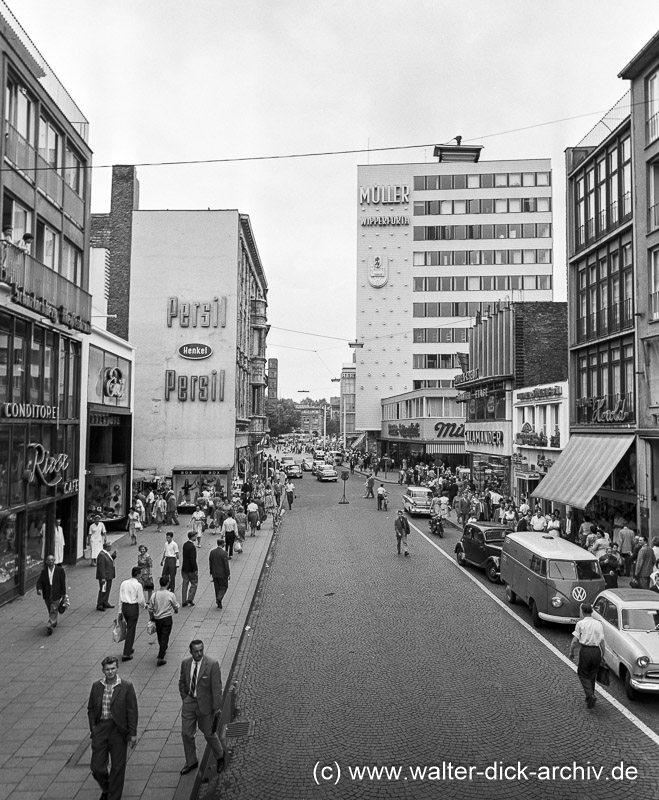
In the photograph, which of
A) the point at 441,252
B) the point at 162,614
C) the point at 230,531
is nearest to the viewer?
the point at 162,614

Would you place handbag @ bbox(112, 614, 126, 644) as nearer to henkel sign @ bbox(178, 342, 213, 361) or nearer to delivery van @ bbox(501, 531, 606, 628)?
delivery van @ bbox(501, 531, 606, 628)

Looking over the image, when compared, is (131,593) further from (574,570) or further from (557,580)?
(574,570)

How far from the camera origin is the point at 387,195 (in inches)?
2968

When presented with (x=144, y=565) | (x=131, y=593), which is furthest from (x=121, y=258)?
(x=131, y=593)

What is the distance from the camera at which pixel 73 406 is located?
21562 millimetres

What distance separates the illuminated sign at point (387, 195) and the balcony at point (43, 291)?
58288 mm

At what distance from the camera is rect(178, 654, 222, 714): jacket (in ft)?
26.2

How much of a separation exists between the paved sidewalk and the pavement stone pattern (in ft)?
2.01

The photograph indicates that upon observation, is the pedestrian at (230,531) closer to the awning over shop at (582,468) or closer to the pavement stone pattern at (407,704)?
the pavement stone pattern at (407,704)

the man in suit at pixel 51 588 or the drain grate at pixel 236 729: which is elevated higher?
the man in suit at pixel 51 588

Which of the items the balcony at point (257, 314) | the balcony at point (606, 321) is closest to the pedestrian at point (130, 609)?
the balcony at point (606, 321)

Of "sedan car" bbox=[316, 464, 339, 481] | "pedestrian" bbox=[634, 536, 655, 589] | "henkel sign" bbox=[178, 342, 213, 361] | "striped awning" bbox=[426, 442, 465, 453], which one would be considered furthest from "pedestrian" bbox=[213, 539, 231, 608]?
"striped awning" bbox=[426, 442, 465, 453]

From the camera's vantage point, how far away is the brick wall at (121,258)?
41781mm

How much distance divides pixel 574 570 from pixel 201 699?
372 inches
